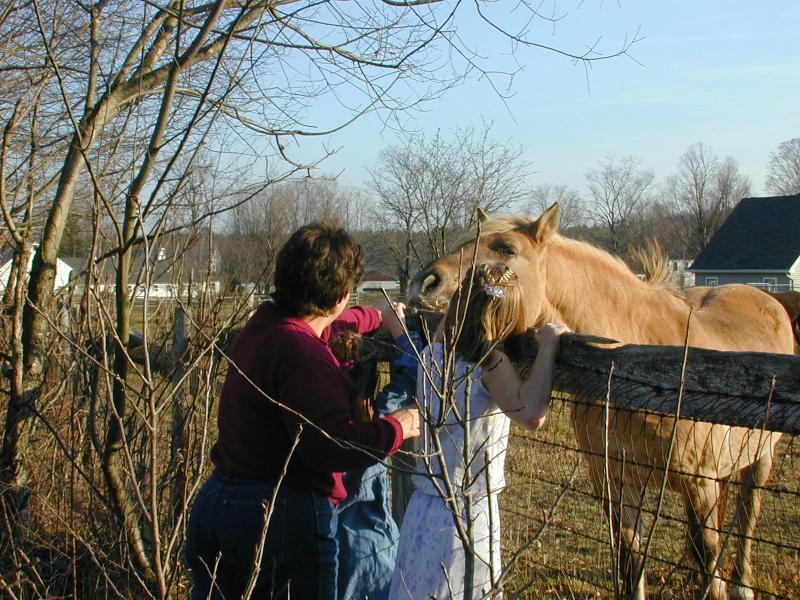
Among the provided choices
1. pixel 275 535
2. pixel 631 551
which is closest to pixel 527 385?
pixel 631 551

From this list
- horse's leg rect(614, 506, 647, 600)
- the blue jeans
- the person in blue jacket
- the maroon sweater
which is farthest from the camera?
the person in blue jacket

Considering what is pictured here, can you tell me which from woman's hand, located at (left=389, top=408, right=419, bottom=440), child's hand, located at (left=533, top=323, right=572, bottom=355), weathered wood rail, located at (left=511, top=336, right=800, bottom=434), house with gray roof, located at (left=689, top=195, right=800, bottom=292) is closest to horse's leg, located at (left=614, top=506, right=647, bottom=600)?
weathered wood rail, located at (left=511, top=336, right=800, bottom=434)

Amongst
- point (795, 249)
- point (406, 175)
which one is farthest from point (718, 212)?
point (406, 175)

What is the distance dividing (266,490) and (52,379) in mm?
2880

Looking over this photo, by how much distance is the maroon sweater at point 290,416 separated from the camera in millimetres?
2434

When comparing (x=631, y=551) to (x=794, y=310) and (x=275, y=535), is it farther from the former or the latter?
(x=794, y=310)

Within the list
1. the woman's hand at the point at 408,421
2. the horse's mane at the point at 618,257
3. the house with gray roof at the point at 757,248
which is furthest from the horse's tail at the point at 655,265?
the house with gray roof at the point at 757,248

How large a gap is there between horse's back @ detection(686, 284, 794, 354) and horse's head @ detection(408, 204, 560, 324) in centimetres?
98

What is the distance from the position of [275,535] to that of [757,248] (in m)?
43.8

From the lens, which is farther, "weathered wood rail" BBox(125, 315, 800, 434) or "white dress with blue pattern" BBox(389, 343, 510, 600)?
"white dress with blue pattern" BBox(389, 343, 510, 600)

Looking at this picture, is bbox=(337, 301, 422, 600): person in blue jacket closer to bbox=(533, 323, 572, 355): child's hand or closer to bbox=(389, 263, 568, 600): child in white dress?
bbox=(389, 263, 568, 600): child in white dress

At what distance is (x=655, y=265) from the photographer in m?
4.96

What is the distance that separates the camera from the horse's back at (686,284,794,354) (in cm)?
466

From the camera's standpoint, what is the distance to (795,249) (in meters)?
39.8
